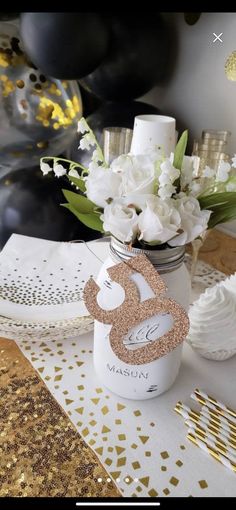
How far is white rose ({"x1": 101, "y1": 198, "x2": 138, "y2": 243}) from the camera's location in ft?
1.59

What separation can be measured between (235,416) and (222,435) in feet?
0.14

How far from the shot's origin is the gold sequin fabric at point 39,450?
0.48 metres

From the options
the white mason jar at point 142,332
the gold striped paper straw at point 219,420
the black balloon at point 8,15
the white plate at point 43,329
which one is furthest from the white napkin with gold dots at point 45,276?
the black balloon at point 8,15

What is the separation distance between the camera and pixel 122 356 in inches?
20.9

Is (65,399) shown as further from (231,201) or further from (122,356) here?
(231,201)

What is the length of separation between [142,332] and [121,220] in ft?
0.52

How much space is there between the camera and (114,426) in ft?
1.83

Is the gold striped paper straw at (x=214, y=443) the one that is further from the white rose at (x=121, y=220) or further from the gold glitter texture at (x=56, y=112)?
the gold glitter texture at (x=56, y=112)

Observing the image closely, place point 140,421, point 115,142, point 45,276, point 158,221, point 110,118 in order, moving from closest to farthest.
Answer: point 158,221
point 140,421
point 45,276
point 115,142
point 110,118

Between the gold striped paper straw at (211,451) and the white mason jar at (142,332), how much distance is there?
8cm

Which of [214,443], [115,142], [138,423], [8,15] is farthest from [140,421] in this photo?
[8,15]

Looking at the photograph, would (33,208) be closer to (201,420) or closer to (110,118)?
(110,118)

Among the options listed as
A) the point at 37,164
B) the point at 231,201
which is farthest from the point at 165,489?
the point at 37,164

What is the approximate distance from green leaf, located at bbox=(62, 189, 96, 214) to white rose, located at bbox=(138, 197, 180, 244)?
108 mm
